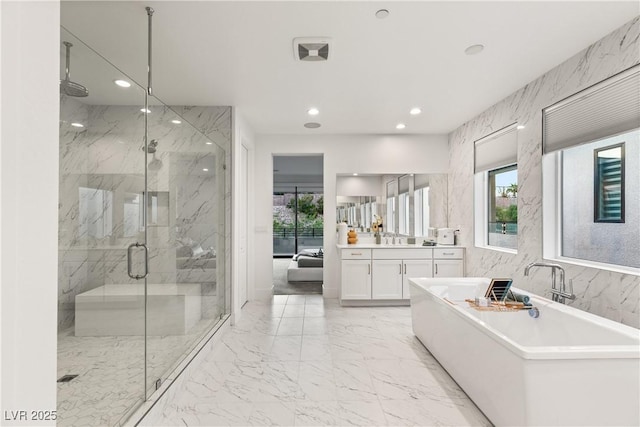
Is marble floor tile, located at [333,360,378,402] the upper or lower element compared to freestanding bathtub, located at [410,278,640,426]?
lower

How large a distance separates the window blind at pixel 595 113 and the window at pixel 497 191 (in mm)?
545

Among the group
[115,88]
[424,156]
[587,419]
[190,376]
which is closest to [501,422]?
[587,419]

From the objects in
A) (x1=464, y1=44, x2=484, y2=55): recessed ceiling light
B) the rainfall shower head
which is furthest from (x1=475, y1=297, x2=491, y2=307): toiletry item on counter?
the rainfall shower head

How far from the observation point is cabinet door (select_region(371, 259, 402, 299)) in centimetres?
430

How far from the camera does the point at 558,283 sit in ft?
8.70

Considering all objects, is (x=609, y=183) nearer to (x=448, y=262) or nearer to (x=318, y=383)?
(x=448, y=262)

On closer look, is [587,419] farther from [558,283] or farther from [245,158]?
[245,158]

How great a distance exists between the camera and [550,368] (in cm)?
151

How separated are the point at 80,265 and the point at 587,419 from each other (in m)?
3.14

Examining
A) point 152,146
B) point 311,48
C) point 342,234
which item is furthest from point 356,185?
point 152,146

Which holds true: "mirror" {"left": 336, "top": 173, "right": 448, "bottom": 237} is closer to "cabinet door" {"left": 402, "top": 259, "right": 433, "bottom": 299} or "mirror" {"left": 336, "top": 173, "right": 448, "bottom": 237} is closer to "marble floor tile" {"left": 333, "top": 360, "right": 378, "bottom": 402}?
"cabinet door" {"left": 402, "top": 259, "right": 433, "bottom": 299}

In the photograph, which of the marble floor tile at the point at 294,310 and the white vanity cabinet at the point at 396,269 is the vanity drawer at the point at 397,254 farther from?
the marble floor tile at the point at 294,310

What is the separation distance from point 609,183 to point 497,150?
1302mm

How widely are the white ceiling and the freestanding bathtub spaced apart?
6.28ft
